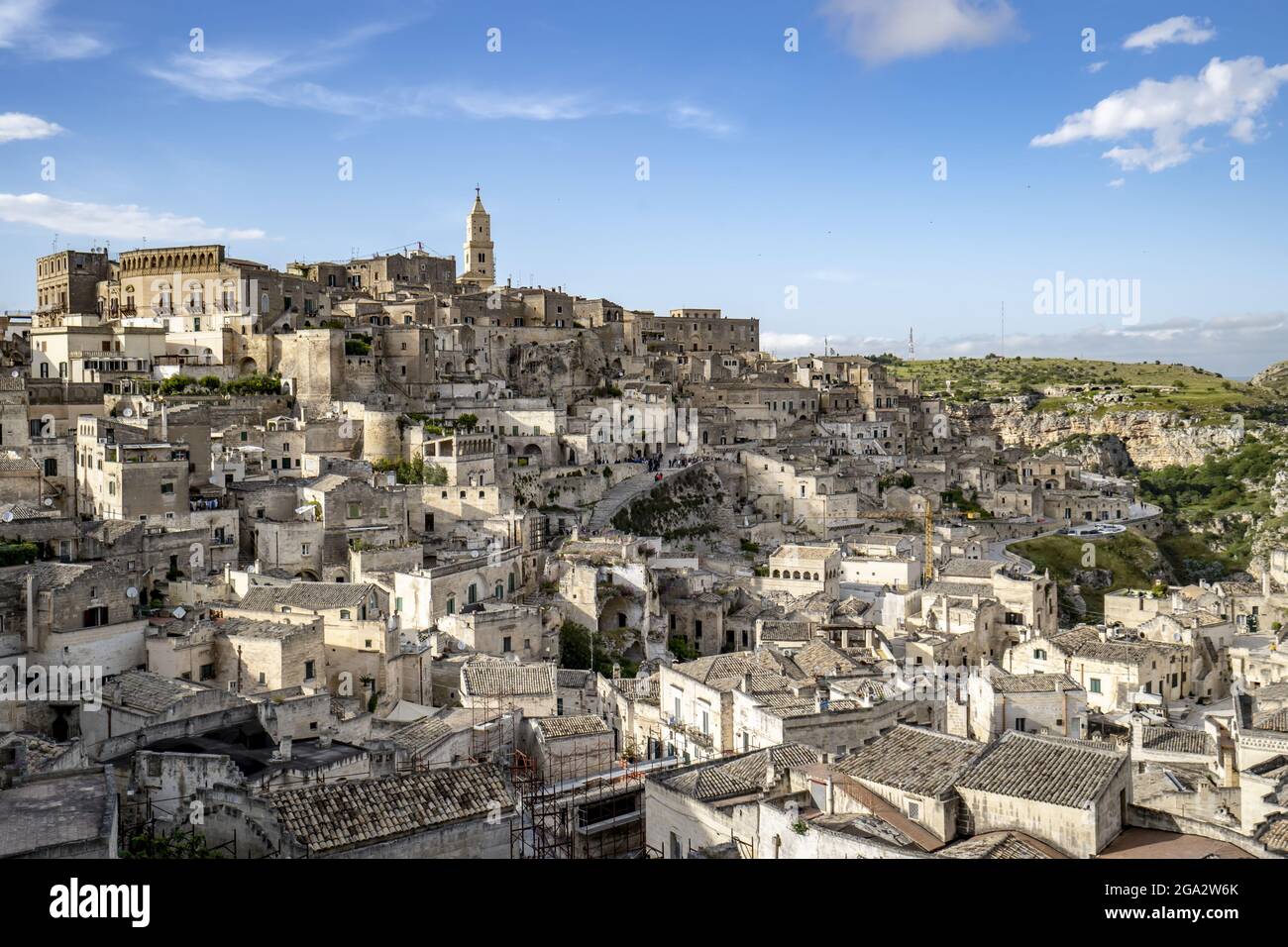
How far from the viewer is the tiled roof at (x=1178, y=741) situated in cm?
1655

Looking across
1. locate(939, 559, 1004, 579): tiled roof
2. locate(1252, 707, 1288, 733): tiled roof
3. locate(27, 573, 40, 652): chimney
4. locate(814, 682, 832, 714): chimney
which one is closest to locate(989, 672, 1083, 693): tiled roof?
locate(814, 682, 832, 714): chimney

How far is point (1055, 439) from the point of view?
265 feet

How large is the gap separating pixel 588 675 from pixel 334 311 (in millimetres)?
29583

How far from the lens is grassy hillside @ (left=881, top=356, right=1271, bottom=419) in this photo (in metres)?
82.8

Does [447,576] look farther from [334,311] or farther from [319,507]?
[334,311]

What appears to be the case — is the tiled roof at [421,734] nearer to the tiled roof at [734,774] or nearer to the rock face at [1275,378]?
the tiled roof at [734,774]

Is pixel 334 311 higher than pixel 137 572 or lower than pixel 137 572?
higher

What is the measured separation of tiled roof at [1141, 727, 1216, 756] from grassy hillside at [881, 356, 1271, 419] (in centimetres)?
6583

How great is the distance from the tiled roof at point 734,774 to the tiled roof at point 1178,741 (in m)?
5.49

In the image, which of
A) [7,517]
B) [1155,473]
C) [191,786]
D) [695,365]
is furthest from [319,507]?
[1155,473]

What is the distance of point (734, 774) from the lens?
46.7ft

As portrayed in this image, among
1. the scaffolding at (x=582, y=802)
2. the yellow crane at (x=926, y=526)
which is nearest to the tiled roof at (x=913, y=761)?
the scaffolding at (x=582, y=802)

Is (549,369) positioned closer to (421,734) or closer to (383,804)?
(421,734)
